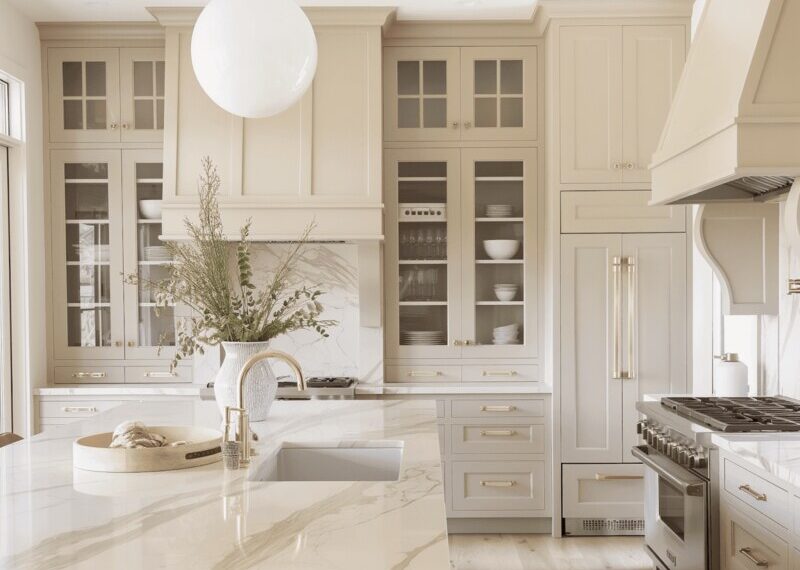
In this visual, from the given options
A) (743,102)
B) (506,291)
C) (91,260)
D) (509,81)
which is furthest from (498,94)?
(91,260)

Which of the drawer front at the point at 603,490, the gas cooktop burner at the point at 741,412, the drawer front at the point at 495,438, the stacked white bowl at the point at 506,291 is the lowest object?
the drawer front at the point at 603,490

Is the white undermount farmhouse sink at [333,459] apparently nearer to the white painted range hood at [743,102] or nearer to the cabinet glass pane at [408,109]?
the white painted range hood at [743,102]

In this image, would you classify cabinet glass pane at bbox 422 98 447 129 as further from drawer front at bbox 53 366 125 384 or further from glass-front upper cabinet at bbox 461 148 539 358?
drawer front at bbox 53 366 125 384

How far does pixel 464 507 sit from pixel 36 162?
3061 millimetres

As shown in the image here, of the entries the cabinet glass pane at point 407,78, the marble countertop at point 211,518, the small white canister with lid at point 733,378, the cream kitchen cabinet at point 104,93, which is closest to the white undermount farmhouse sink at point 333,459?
the marble countertop at point 211,518

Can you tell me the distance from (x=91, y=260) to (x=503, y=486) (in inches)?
106

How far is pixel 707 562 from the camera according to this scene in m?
2.58

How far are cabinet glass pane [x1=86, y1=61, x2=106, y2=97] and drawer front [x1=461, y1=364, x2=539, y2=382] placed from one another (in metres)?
2.67

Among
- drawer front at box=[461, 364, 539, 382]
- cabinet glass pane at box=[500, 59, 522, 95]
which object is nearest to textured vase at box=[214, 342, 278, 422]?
drawer front at box=[461, 364, 539, 382]

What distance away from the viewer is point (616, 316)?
4.28 metres

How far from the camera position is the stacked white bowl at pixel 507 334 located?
4.64 m

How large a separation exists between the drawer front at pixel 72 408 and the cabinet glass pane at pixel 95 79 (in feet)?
5.82

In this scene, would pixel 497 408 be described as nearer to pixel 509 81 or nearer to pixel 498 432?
pixel 498 432

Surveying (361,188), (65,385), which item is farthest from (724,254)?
(65,385)
